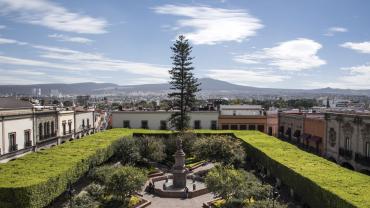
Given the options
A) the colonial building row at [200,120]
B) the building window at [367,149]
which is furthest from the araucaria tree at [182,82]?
the building window at [367,149]

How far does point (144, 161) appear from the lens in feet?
127

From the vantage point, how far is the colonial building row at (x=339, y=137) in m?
33.1

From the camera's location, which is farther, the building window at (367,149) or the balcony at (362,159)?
the building window at (367,149)

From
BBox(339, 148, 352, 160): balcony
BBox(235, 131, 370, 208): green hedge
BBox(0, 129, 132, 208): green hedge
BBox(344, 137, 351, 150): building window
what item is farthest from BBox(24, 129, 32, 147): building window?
BBox(344, 137, 351, 150): building window

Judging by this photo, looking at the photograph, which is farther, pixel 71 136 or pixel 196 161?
pixel 71 136

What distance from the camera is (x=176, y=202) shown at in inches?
1133

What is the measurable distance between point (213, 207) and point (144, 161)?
13.3 metres

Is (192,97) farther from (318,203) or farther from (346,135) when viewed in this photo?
(318,203)

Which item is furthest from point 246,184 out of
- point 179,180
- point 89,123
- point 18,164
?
point 89,123

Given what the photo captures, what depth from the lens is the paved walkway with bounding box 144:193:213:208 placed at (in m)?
27.7

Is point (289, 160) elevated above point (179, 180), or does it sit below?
above

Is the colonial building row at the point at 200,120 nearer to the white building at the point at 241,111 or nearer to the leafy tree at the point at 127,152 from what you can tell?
the white building at the point at 241,111

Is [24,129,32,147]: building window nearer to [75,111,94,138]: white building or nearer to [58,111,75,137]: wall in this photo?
[58,111,75,137]: wall

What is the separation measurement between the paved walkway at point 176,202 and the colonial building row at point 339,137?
1297 cm
